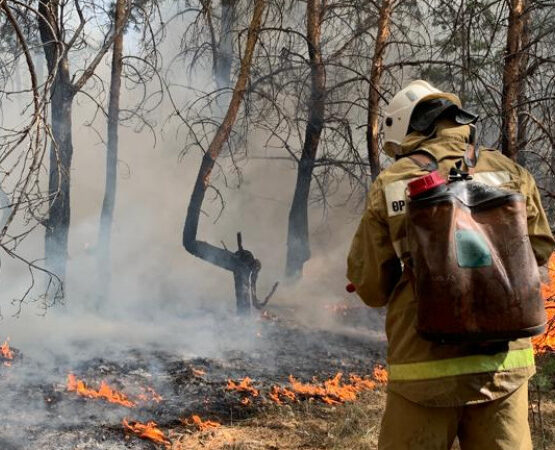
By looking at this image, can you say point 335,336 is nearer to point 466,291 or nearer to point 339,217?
point 466,291

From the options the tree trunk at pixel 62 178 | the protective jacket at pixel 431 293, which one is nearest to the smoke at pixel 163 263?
the tree trunk at pixel 62 178

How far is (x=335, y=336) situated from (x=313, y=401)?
10.2 feet

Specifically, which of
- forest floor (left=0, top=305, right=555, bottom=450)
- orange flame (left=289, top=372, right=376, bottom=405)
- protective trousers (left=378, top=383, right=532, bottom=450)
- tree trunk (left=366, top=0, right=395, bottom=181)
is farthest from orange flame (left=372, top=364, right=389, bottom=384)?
protective trousers (left=378, top=383, right=532, bottom=450)

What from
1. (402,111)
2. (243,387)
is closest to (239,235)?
(243,387)

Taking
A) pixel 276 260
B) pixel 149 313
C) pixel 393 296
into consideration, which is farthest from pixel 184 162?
pixel 393 296

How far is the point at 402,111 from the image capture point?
9.41 feet

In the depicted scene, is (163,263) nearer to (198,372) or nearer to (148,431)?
(198,372)

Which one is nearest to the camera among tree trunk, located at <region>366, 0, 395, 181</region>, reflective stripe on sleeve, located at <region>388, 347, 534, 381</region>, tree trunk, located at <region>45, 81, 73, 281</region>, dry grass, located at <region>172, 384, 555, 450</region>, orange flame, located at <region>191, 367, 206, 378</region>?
reflective stripe on sleeve, located at <region>388, 347, 534, 381</region>

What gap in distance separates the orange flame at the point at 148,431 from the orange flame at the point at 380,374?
2908 millimetres

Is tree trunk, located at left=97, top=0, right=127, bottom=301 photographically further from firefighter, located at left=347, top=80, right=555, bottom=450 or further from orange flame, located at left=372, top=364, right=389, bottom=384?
firefighter, located at left=347, top=80, right=555, bottom=450

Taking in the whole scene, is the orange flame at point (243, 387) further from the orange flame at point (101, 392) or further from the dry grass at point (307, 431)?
the orange flame at point (101, 392)

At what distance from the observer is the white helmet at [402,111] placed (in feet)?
9.24

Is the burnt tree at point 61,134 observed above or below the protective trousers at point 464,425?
above

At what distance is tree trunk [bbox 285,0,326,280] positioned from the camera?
397 inches
